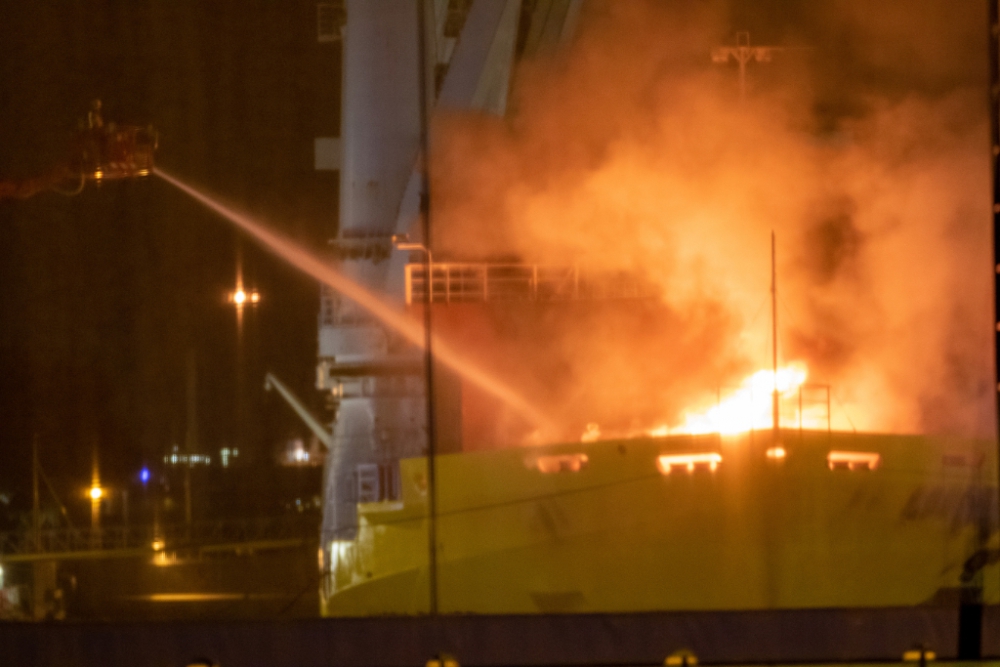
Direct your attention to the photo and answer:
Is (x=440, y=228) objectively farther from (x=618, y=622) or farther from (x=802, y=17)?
(x=618, y=622)

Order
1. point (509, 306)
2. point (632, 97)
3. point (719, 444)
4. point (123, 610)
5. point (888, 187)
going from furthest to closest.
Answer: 1. point (123, 610)
2. point (632, 97)
3. point (888, 187)
4. point (509, 306)
5. point (719, 444)

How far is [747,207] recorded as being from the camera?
48.5 ft

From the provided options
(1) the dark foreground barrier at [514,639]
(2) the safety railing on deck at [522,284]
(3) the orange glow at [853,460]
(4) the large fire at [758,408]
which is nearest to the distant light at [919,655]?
(1) the dark foreground barrier at [514,639]

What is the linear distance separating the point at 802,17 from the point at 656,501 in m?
8.29

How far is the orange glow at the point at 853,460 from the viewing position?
32.5 ft

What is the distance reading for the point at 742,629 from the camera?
611 centimetres

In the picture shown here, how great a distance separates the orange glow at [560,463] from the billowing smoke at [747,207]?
10.3 feet

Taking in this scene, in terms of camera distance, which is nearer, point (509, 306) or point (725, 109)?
point (509, 306)

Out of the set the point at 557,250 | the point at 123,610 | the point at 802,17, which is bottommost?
the point at 123,610

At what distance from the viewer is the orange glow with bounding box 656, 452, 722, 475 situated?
10039 mm

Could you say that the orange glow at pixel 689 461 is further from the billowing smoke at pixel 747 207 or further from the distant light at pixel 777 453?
the billowing smoke at pixel 747 207

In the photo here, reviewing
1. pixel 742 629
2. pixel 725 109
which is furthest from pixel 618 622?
pixel 725 109

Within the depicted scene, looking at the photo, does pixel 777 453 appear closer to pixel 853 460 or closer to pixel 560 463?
pixel 853 460

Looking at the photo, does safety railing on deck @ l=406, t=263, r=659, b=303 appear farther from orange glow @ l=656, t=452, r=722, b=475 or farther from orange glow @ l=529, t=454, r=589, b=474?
orange glow @ l=656, t=452, r=722, b=475
